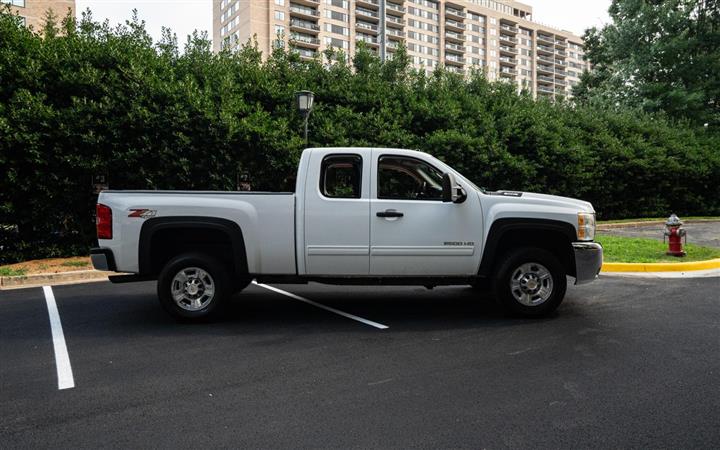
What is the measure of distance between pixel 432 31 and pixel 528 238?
10361cm

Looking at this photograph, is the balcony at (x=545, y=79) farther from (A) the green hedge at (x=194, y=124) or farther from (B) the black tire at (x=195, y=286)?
(B) the black tire at (x=195, y=286)

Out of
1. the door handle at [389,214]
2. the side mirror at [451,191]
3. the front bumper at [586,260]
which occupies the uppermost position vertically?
the side mirror at [451,191]

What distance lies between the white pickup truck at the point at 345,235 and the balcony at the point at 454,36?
4167 inches

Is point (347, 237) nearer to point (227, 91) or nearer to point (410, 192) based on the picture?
point (410, 192)

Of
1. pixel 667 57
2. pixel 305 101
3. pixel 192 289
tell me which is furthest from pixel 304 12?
pixel 192 289

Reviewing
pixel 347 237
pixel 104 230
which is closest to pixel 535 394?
pixel 347 237

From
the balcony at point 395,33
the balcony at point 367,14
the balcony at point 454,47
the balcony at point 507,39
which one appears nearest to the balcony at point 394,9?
the balcony at point 395,33

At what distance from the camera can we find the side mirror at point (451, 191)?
20.1ft

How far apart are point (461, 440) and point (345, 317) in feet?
11.4

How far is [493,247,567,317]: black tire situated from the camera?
6316 millimetres

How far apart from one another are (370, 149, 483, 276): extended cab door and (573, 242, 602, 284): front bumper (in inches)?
48.7

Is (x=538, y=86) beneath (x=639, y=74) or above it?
above

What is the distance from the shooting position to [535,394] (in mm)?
3961

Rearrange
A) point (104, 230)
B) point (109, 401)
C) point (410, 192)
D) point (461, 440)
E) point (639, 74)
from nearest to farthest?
point (461, 440), point (109, 401), point (104, 230), point (410, 192), point (639, 74)
